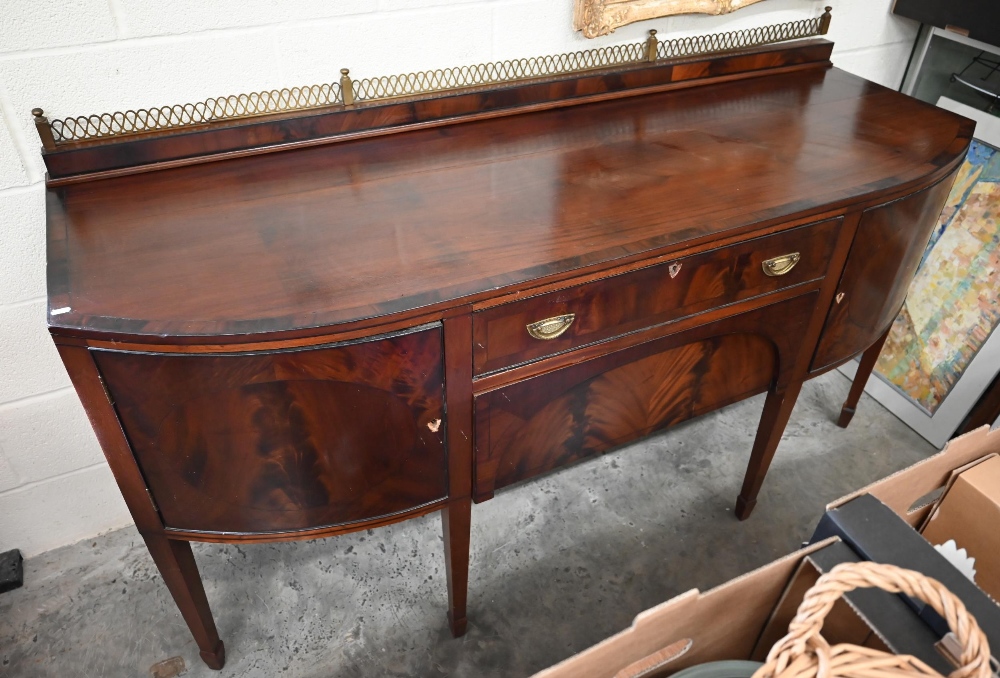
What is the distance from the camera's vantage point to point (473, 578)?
1.61 m

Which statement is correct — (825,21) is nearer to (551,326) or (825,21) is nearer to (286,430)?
(551,326)

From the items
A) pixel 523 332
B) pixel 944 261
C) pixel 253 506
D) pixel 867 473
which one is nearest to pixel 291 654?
pixel 253 506

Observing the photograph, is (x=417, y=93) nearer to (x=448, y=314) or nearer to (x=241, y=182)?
(x=241, y=182)

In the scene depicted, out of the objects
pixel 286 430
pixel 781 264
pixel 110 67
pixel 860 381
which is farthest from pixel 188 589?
pixel 860 381

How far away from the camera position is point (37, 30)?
1.11 m

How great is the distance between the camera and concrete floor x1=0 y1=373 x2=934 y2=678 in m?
Result: 1.47

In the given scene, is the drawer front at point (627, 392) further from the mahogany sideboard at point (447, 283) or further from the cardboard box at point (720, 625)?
the cardboard box at point (720, 625)

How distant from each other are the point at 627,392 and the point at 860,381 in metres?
0.98

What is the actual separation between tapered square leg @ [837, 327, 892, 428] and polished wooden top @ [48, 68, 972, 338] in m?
0.61

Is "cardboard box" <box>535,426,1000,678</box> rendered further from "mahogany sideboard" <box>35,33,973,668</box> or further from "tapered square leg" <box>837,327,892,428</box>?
"tapered square leg" <box>837,327,892,428</box>

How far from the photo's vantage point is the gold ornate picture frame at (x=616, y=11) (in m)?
1.45

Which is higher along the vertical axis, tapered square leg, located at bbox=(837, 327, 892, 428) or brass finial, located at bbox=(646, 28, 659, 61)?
brass finial, located at bbox=(646, 28, 659, 61)

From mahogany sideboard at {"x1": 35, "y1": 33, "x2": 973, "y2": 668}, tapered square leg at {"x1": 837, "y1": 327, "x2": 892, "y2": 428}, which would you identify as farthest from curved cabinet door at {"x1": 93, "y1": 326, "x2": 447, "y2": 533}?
tapered square leg at {"x1": 837, "y1": 327, "x2": 892, "y2": 428}

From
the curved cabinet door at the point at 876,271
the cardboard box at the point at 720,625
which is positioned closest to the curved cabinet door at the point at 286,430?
the cardboard box at the point at 720,625
